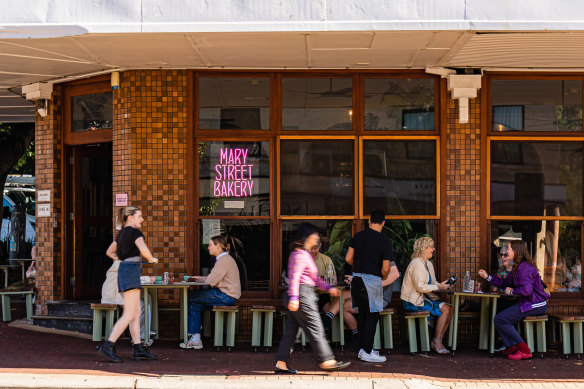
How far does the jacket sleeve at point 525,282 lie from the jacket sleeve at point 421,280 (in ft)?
3.28

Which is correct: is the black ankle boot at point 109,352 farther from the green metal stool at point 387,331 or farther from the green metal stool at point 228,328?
the green metal stool at point 387,331

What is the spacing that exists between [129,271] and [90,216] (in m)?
3.90

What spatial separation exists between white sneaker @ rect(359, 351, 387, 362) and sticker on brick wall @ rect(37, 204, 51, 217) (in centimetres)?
546

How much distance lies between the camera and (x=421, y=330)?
9578 millimetres

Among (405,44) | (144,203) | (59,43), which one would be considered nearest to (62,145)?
(144,203)

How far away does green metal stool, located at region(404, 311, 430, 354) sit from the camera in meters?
9.45

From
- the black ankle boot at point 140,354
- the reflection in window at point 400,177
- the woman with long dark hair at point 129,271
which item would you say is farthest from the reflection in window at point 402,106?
the black ankle boot at point 140,354

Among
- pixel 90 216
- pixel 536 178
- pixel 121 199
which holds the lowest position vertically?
pixel 90 216

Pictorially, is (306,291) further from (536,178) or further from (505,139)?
(536,178)

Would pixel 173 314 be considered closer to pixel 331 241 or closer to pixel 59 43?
pixel 331 241

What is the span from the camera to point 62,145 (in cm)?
1170

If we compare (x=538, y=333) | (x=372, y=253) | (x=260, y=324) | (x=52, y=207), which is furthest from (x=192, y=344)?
(x=538, y=333)

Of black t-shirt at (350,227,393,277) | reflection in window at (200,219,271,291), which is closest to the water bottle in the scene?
black t-shirt at (350,227,393,277)

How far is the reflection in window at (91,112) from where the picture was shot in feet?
36.5
